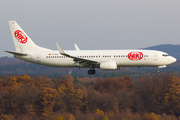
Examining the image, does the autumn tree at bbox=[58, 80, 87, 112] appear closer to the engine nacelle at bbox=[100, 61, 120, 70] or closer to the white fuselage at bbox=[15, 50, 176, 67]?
the white fuselage at bbox=[15, 50, 176, 67]

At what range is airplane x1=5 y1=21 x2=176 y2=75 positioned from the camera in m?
51.8

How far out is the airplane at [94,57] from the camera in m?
51.8

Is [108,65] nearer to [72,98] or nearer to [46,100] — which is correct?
[72,98]

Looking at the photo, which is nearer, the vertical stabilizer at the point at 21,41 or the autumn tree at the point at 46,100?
the vertical stabilizer at the point at 21,41

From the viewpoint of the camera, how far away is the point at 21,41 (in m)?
57.9

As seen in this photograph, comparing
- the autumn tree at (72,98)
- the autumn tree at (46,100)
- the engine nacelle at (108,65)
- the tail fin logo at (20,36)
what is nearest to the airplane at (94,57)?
the engine nacelle at (108,65)

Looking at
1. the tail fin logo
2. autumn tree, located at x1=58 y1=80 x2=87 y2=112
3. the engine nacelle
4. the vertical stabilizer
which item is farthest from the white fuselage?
autumn tree, located at x1=58 y1=80 x2=87 y2=112

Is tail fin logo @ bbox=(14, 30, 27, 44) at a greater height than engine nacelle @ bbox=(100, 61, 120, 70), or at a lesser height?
greater

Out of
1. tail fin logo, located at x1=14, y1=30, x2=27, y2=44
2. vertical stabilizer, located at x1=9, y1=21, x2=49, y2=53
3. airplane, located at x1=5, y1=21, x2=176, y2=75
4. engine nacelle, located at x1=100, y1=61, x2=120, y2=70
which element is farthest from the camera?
tail fin logo, located at x1=14, y1=30, x2=27, y2=44

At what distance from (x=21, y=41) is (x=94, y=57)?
50.6 feet

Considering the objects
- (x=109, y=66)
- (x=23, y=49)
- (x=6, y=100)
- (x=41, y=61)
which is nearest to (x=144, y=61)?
(x=109, y=66)

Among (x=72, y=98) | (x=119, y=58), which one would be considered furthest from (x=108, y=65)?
(x=72, y=98)

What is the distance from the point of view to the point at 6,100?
130 m

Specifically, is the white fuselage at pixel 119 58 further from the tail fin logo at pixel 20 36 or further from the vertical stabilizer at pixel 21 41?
the tail fin logo at pixel 20 36
